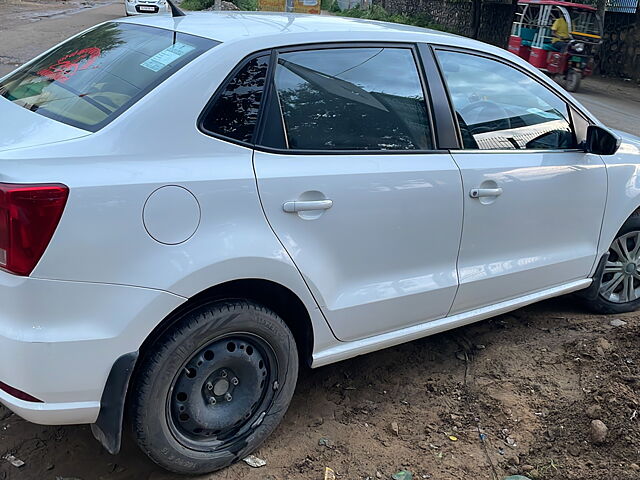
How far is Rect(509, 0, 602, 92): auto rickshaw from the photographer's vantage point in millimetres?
14984

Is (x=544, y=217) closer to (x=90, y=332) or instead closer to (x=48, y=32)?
(x=90, y=332)

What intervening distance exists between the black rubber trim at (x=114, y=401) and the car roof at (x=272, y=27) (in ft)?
4.44

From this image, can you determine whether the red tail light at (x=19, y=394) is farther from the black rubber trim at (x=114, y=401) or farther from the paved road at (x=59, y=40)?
the paved road at (x=59, y=40)

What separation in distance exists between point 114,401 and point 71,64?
160 centimetres

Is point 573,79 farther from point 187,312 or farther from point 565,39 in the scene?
point 187,312

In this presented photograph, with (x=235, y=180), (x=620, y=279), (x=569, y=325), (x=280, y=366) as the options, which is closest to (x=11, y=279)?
(x=235, y=180)

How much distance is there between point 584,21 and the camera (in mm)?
15656

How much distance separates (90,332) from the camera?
2223 millimetres

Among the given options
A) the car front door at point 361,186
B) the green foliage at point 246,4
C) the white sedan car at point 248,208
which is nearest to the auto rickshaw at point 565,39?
the white sedan car at point 248,208

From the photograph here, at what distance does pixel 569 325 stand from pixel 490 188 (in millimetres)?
1511

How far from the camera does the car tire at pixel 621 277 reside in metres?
4.18

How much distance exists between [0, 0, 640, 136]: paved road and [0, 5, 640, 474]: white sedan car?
912cm

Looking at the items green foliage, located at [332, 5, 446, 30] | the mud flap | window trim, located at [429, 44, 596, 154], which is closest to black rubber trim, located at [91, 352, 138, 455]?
window trim, located at [429, 44, 596, 154]

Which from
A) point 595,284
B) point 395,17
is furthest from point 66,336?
point 395,17
